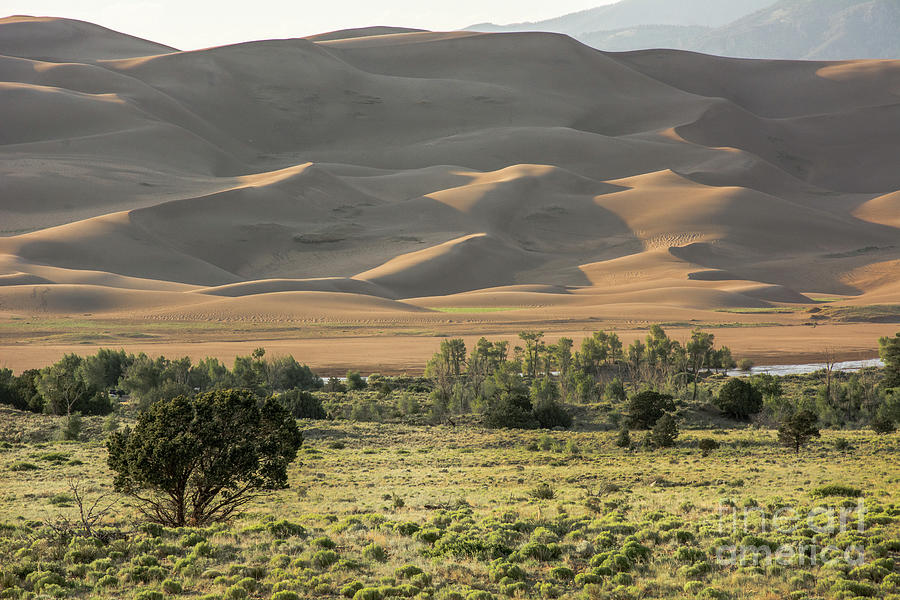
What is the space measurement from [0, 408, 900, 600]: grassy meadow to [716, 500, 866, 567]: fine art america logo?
61mm

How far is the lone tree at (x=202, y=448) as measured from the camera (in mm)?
16500

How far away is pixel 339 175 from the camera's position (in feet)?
517

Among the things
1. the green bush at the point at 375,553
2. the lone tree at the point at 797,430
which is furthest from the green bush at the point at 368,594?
the lone tree at the point at 797,430

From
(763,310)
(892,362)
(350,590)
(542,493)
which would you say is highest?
(763,310)

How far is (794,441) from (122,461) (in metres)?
21.7

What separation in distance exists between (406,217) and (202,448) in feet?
393

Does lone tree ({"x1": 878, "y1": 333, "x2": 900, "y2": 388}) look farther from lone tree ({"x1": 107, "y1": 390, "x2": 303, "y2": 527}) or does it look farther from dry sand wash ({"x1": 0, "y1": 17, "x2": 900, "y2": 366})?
lone tree ({"x1": 107, "y1": 390, "x2": 303, "y2": 527})

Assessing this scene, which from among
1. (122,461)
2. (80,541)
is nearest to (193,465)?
(122,461)

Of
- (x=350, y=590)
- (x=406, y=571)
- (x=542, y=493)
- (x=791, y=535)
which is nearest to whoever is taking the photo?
(x=350, y=590)

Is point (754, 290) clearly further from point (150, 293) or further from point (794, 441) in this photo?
point (794, 441)

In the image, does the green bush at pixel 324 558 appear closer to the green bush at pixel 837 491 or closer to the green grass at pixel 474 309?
the green bush at pixel 837 491

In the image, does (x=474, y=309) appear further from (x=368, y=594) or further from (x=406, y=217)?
(x=368, y=594)

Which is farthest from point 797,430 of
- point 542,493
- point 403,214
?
point 403,214

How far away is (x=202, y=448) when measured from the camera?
1675cm
